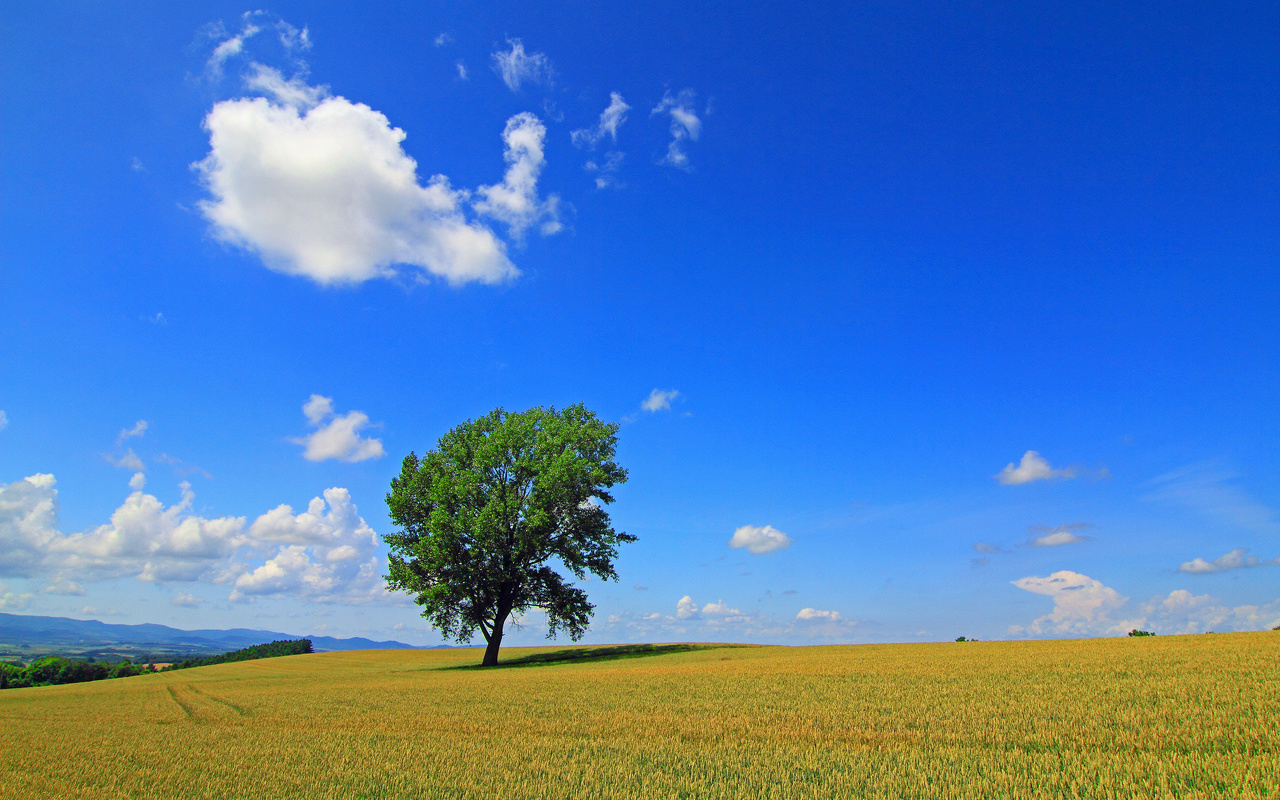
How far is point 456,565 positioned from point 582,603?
872 cm

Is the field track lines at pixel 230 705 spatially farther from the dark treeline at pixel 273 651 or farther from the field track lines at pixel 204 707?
the dark treeline at pixel 273 651

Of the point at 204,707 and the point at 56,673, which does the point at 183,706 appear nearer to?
the point at 204,707

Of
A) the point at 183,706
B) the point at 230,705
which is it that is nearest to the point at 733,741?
the point at 230,705

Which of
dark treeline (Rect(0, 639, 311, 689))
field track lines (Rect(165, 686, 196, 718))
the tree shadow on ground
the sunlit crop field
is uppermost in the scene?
the sunlit crop field

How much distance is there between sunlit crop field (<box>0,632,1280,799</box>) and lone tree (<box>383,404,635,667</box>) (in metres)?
17.4

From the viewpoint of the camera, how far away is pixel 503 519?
36.8 m

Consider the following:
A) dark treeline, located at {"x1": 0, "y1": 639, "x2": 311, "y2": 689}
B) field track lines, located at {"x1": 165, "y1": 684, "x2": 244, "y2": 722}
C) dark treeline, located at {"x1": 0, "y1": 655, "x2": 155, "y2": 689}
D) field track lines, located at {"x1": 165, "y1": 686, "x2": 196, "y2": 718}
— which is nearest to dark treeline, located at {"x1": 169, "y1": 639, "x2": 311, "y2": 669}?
dark treeline, located at {"x1": 0, "y1": 639, "x2": 311, "y2": 689}

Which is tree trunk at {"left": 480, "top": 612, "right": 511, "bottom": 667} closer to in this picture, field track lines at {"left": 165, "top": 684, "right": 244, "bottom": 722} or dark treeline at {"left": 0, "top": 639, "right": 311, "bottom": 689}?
field track lines at {"left": 165, "top": 684, "right": 244, "bottom": 722}

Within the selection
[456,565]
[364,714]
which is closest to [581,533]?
[456,565]

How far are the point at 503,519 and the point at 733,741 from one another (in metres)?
28.8

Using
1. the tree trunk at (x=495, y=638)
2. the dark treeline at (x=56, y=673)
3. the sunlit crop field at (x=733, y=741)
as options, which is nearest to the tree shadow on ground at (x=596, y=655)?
the tree trunk at (x=495, y=638)

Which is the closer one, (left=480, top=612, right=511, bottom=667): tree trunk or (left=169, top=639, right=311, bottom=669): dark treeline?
(left=480, top=612, right=511, bottom=667): tree trunk

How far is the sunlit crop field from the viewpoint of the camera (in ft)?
23.0

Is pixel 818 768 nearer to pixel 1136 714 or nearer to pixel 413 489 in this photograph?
pixel 1136 714
